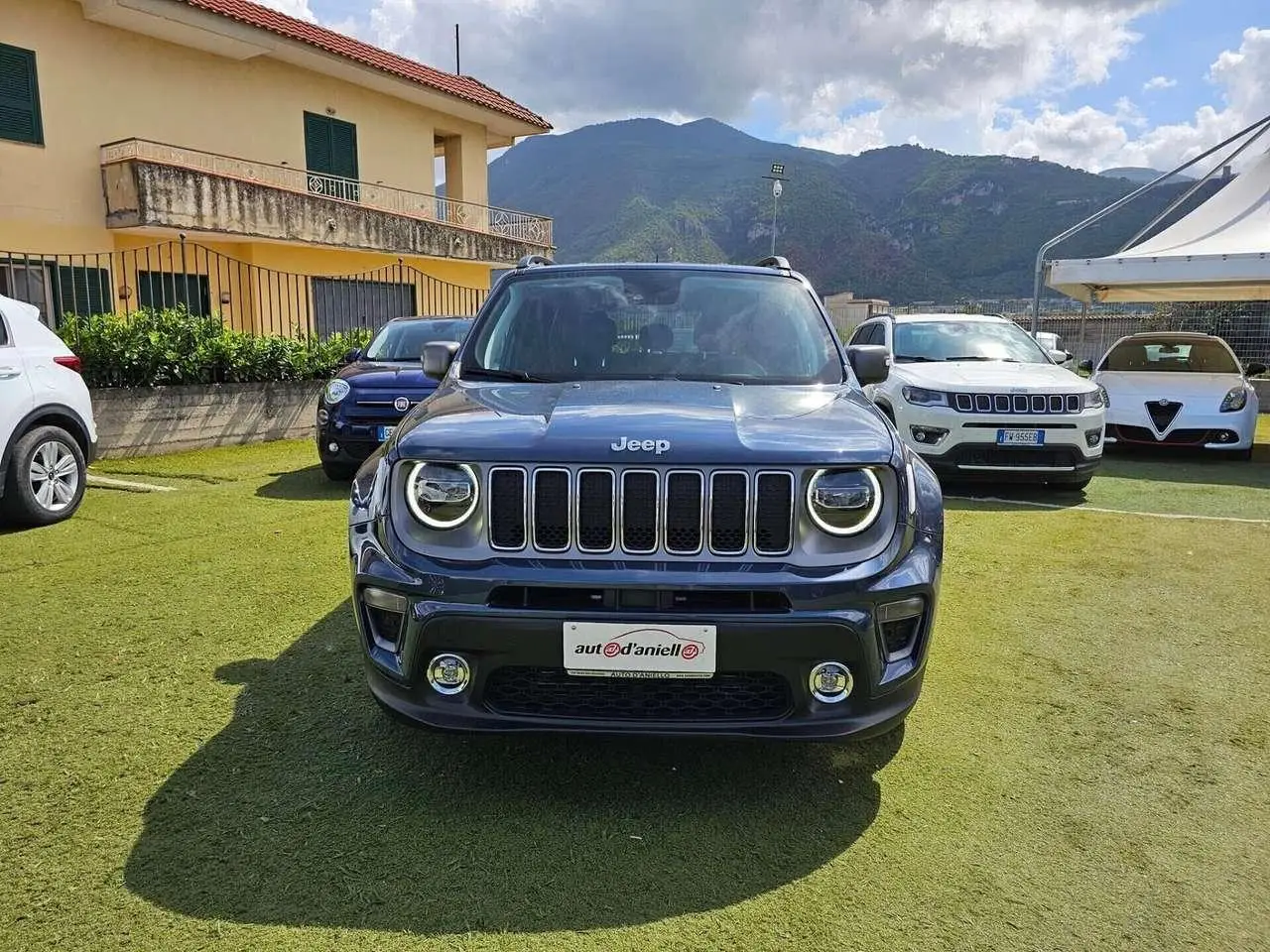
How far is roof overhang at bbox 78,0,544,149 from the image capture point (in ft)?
48.1

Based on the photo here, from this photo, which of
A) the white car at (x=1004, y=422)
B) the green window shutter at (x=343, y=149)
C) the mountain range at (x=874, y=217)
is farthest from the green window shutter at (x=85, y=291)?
the mountain range at (x=874, y=217)

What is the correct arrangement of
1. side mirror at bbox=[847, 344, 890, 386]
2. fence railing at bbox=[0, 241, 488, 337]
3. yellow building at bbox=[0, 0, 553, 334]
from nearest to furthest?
side mirror at bbox=[847, 344, 890, 386] → fence railing at bbox=[0, 241, 488, 337] → yellow building at bbox=[0, 0, 553, 334]

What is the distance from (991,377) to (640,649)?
21.8 ft

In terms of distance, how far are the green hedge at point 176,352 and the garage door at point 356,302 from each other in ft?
20.9

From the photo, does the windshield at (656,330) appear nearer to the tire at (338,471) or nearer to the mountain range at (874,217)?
the tire at (338,471)

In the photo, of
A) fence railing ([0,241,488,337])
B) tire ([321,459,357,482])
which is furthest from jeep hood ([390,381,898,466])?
fence railing ([0,241,488,337])

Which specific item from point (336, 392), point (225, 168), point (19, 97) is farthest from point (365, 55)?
point (336, 392)

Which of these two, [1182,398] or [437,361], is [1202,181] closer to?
[1182,398]

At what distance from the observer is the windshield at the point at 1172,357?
10656mm

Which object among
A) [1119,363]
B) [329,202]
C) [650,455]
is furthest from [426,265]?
[650,455]

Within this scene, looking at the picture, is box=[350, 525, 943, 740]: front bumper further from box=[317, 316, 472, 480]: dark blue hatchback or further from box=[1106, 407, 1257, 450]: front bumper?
box=[1106, 407, 1257, 450]: front bumper

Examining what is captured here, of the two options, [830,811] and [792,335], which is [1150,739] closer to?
[830,811]

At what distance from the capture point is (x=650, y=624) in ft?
8.07

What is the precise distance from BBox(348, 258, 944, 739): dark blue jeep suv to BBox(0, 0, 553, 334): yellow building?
31.2ft
